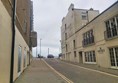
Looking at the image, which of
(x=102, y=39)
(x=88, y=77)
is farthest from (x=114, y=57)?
(x=88, y=77)

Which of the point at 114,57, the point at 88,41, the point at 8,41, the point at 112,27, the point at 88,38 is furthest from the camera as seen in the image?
the point at 88,38

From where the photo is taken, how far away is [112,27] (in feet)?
59.5

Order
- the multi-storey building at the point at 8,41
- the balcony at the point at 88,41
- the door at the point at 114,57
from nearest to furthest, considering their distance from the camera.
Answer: the multi-storey building at the point at 8,41
the door at the point at 114,57
the balcony at the point at 88,41

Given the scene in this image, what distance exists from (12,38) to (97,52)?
16.5 metres

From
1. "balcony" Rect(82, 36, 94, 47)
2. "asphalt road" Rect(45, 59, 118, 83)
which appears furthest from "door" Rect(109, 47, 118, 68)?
"balcony" Rect(82, 36, 94, 47)

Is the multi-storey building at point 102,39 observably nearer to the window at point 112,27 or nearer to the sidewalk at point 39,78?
the window at point 112,27

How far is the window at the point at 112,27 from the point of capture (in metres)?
17.5

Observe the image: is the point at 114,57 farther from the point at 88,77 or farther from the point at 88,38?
the point at 88,38

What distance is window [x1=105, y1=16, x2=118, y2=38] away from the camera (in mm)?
17469

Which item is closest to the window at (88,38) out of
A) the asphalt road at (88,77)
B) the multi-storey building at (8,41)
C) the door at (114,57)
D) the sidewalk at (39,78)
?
the door at (114,57)

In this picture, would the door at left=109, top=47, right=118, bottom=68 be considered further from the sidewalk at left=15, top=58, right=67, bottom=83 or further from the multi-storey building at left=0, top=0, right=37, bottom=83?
the multi-storey building at left=0, top=0, right=37, bottom=83

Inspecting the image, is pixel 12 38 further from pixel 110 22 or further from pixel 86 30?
pixel 86 30

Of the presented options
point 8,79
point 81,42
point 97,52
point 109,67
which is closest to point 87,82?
point 8,79

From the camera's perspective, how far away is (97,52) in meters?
22.0
